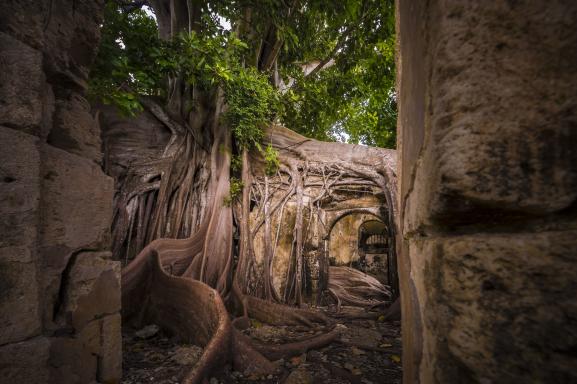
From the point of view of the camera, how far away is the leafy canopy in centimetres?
296

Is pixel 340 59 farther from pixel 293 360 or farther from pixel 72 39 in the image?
pixel 293 360

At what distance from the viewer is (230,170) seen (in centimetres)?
490

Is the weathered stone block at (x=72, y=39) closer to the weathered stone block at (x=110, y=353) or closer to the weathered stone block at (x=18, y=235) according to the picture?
the weathered stone block at (x=18, y=235)

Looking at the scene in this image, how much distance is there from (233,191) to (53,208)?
3.24m

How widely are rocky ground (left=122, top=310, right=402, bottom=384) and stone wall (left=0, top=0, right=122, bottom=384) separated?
923 mm

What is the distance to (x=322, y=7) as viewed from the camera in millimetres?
3801

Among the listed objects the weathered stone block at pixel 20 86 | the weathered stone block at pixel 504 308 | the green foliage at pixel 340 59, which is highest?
the green foliage at pixel 340 59

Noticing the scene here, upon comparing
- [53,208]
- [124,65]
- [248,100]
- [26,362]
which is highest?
[248,100]

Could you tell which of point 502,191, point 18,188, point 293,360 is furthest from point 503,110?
point 293,360

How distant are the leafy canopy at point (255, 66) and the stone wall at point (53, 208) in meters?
0.97

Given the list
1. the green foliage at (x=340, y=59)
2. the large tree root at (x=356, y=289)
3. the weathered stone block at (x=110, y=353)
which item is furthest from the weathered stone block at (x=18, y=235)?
the large tree root at (x=356, y=289)

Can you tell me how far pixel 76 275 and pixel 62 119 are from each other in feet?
2.71

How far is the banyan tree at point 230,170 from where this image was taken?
3.19m

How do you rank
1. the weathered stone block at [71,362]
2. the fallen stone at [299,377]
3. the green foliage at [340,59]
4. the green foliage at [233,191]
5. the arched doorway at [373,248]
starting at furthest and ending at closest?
the arched doorway at [373,248] → the green foliage at [233,191] → the green foliage at [340,59] → the fallen stone at [299,377] → the weathered stone block at [71,362]
